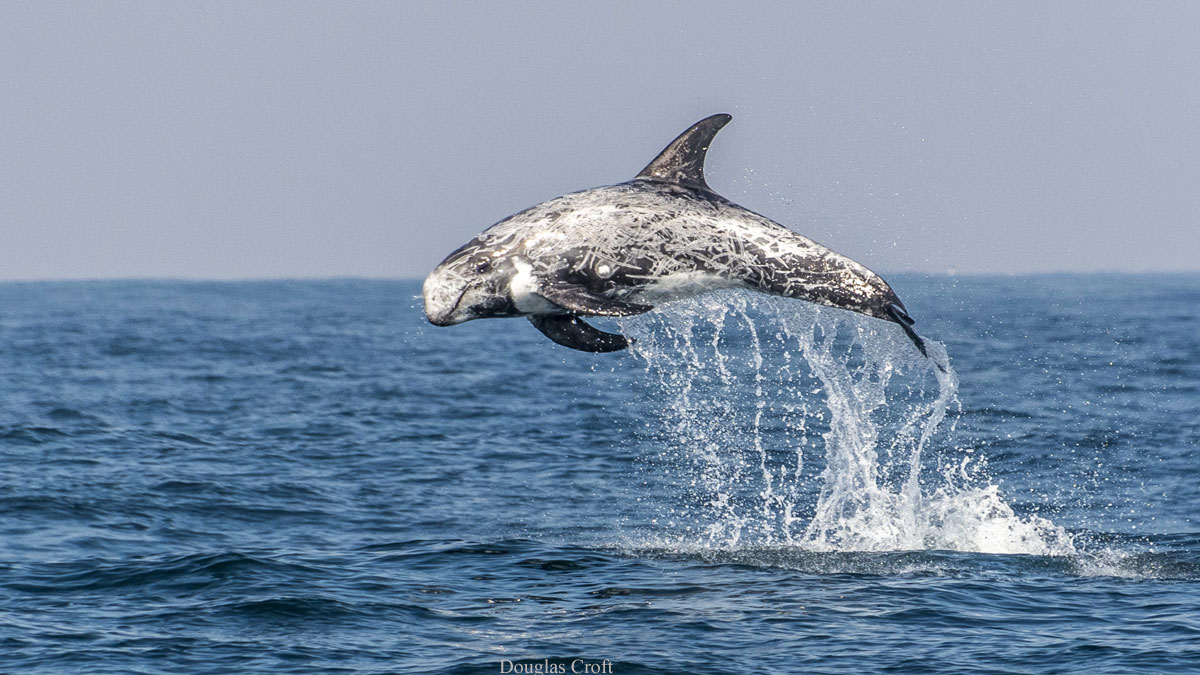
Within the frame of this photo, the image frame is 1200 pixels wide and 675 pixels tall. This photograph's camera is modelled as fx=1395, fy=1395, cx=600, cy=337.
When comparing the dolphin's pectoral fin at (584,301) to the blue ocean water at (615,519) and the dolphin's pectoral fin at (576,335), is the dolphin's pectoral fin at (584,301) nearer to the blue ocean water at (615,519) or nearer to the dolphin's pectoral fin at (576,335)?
the dolphin's pectoral fin at (576,335)

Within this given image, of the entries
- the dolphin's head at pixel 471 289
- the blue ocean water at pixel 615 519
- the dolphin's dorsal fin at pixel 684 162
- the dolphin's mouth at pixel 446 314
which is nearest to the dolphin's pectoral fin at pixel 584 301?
the dolphin's head at pixel 471 289

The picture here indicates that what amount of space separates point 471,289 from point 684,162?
2858 millimetres

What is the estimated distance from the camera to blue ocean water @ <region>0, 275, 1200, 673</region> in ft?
49.1

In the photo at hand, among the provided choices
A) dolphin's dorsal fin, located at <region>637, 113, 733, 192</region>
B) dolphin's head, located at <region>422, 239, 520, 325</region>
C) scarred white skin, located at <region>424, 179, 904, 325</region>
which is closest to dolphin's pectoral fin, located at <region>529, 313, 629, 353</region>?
scarred white skin, located at <region>424, 179, 904, 325</region>

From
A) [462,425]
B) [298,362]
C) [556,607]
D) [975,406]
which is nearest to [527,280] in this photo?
[556,607]

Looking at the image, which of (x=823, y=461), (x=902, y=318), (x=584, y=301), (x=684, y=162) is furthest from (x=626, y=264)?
(x=823, y=461)

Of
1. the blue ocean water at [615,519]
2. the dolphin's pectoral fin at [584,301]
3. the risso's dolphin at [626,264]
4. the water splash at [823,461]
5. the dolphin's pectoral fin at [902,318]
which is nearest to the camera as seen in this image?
the dolphin's pectoral fin at [584,301]

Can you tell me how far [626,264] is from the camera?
13.9m

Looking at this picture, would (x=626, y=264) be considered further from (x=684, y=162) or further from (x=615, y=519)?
(x=615, y=519)

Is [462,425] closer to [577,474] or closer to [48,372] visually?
[577,474]

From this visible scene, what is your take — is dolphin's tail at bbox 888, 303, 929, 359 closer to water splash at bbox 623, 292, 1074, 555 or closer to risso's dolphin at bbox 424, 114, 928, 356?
risso's dolphin at bbox 424, 114, 928, 356

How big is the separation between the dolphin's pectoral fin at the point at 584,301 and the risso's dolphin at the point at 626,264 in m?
0.02

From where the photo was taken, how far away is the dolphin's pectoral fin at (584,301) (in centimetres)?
1302

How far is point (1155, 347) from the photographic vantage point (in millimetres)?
48812
